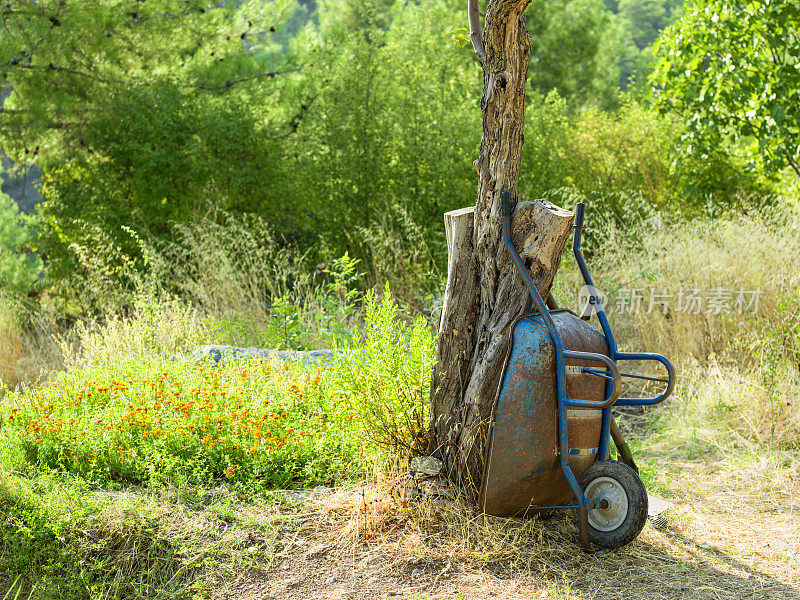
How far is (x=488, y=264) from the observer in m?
3.11

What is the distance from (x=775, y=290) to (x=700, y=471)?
1.79 m

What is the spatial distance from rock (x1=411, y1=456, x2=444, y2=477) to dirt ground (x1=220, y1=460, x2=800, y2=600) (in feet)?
0.54

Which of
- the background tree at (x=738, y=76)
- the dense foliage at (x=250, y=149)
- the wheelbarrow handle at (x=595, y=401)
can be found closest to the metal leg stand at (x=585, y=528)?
the wheelbarrow handle at (x=595, y=401)

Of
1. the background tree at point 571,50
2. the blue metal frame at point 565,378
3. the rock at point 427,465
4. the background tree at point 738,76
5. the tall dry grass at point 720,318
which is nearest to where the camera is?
the blue metal frame at point 565,378

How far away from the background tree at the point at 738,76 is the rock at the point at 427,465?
5.05 meters

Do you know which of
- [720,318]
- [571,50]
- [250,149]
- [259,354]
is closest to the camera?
[259,354]

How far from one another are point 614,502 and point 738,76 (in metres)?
5.30

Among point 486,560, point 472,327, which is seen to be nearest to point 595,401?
point 472,327

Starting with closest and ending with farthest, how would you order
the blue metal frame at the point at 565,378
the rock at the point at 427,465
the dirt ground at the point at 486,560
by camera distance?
the dirt ground at the point at 486,560, the blue metal frame at the point at 565,378, the rock at the point at 427,465

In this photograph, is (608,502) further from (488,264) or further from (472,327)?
(488,264)

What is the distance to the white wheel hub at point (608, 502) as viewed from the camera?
274cm

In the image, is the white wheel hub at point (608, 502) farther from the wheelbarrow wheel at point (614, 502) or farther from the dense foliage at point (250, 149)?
the dense foliage at point (250, 149)

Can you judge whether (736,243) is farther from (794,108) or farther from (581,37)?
(581,37)

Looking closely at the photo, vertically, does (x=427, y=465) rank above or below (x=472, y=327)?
below
